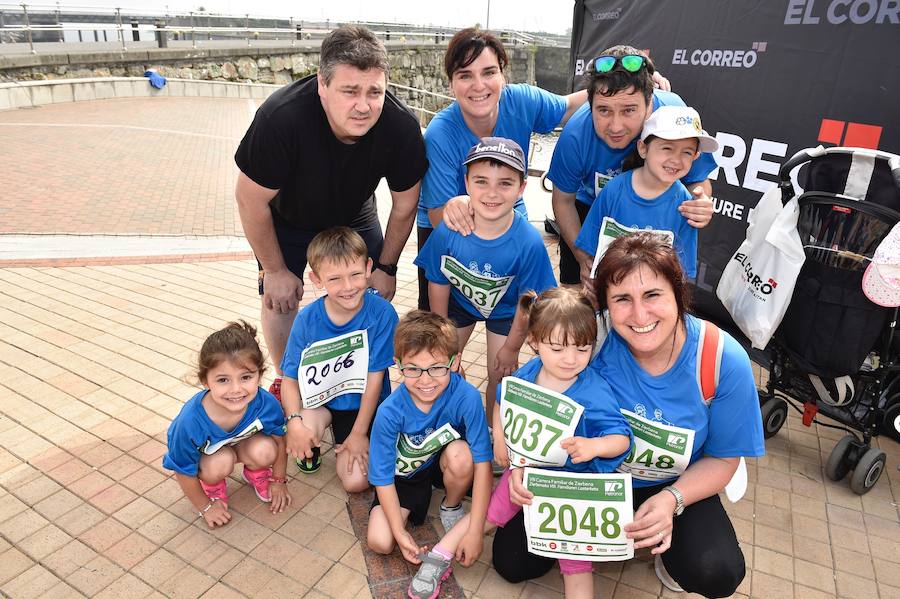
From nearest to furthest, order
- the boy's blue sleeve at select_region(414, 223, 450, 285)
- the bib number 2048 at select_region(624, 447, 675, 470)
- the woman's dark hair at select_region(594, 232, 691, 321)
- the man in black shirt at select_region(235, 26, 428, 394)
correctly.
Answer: the woman's dark hair at select_region(594, 232, 691, 321), the bib number 2048 at select_region(624, 447, 675, 470), the man in black shirt at select_region(235, 26, 428, 394), the boy's blue sleeve at select_region(414, 223, 450, 285)

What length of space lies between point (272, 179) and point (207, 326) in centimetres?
212

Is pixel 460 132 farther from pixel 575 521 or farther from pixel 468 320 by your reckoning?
pixel 575 521

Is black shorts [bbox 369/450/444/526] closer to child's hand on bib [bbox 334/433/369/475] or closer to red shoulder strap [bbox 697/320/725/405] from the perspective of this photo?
child's hand on bib [bbox 334/433/369/475]

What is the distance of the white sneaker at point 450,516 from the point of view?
9.51ft

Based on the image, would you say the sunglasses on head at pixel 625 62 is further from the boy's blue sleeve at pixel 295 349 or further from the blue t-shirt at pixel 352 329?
the boy's blue sleeve at pixel 295 349

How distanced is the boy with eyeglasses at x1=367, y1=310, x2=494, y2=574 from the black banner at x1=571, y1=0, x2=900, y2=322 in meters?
3.11

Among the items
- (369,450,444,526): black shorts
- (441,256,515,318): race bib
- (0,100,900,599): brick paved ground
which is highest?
(441,256,515,318): race bib

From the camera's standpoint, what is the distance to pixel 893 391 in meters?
3.30

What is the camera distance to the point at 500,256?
10.0ft

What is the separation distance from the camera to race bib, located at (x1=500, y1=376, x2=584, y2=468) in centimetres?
238

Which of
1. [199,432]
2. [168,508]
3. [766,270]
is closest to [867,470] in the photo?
[766,270]

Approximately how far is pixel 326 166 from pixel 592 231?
1456 millimetres

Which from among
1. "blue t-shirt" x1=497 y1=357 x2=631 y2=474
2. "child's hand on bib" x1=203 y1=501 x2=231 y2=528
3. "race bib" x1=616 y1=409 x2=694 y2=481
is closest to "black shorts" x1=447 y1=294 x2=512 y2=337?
"blue t-shirt" x1=497 y1=357 x2=631 y2=474

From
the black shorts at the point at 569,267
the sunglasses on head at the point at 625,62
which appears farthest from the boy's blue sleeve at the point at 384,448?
the sunglasses on head at the point at 625,62
